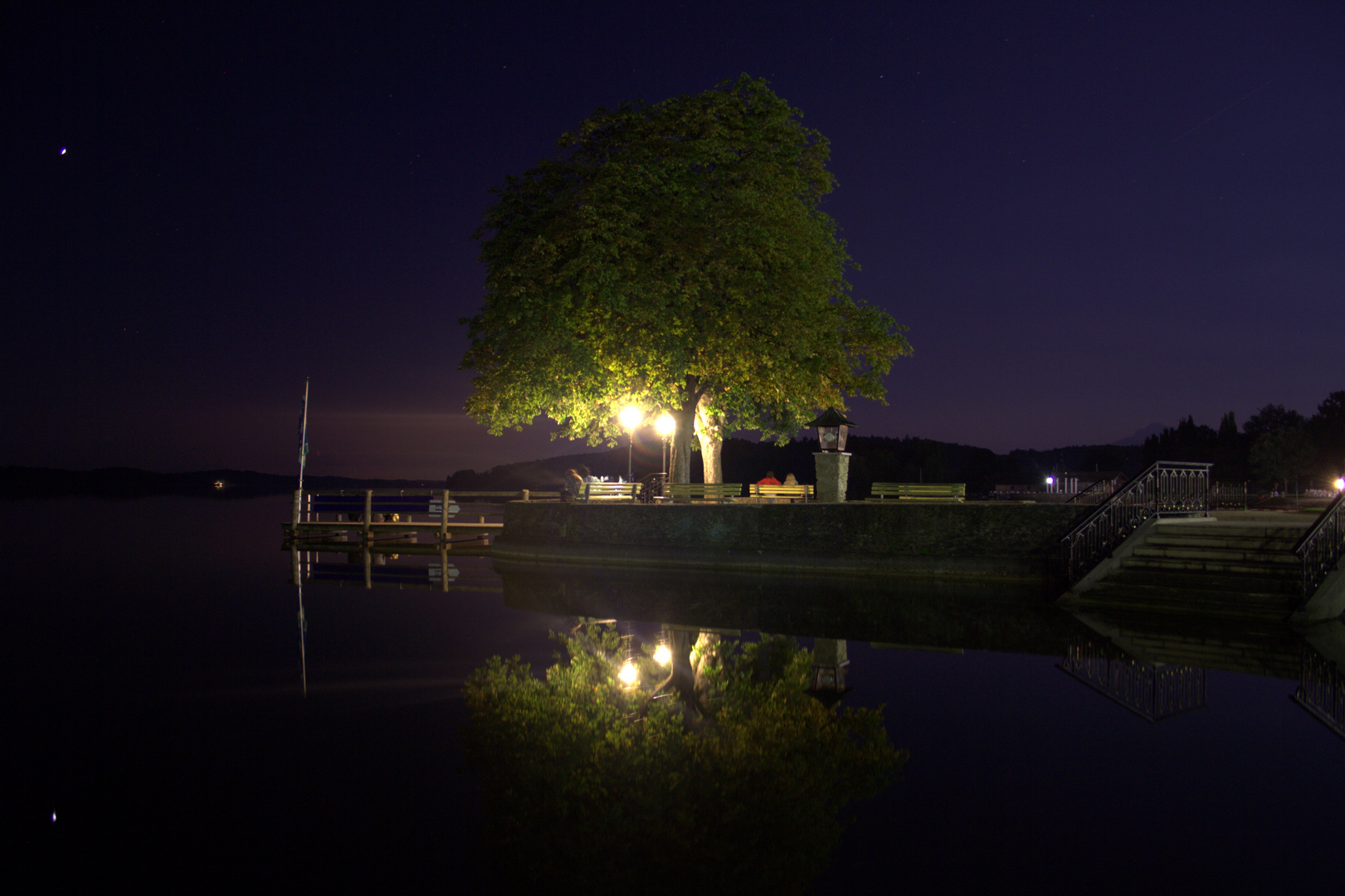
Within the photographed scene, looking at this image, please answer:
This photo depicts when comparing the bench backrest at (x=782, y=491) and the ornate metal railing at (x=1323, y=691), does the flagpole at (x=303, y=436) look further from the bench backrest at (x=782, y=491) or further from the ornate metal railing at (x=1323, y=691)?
the ornate metal railing at (x=1323, y=691)

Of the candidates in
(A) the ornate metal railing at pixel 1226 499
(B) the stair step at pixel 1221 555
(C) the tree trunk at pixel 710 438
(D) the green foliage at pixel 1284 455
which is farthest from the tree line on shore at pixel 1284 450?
(B) the stair step at pixel 1221 555

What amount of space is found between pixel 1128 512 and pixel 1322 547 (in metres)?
3.57

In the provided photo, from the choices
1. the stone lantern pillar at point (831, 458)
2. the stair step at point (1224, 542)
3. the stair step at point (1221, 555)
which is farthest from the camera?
the stone lantern pillar at point (831, 458)

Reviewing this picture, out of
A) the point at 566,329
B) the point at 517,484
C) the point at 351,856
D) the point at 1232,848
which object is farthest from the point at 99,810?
the point at 517,484

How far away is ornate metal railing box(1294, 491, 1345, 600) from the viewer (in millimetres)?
13281

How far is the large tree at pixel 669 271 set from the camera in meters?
23.1

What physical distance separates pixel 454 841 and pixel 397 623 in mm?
9951

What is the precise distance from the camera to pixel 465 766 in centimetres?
675

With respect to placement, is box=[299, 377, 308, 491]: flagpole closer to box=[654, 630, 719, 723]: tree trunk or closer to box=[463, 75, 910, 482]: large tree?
box=[463, 75, 910, 482]: large tree

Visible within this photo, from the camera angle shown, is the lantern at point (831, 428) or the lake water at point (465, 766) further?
the lantern at point (831, 428)

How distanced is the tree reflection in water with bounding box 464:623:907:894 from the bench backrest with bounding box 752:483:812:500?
53.0ft

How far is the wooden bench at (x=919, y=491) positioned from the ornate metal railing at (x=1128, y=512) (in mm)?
5560

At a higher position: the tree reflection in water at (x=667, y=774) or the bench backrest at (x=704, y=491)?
the bench backrest at (x=704, y=491)

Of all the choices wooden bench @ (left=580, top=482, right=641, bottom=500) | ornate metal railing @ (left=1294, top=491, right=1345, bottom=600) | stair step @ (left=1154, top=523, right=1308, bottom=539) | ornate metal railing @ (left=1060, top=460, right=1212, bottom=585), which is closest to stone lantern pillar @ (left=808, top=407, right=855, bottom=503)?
wooden bench @ (left=580, top=482, right=641, bottom=500)
